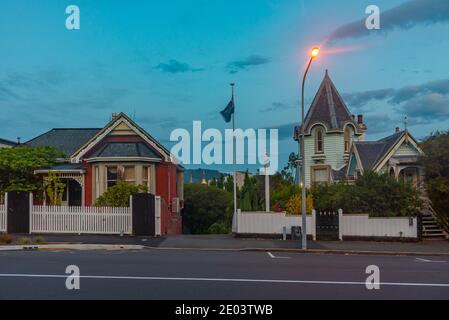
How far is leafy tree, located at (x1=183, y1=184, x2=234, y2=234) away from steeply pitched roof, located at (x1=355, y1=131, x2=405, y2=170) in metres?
14.8

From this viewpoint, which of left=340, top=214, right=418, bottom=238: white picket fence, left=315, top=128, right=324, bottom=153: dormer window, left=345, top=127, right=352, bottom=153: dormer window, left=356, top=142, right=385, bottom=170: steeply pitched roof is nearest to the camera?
left=340, top=214, right=418, bottom=238: white picket fence

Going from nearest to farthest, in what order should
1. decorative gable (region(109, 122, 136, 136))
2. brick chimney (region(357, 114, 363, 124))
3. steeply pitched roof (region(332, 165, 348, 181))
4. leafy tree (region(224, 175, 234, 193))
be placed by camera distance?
decorative gable (region(109, 122, 136, 136))
steeply pitched roof (region(332, 165, 348, 181))
brick chimney (region(357, 114, 363, 124))
leafy tree (region(224, 175, 234, 193))

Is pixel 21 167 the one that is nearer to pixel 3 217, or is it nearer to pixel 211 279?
pixel 3 217

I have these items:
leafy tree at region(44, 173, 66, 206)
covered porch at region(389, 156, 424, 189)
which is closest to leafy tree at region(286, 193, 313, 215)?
covered porch at region(389, 156, 424, 189)

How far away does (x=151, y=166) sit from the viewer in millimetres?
29797

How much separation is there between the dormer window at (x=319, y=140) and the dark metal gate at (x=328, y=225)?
16.8m

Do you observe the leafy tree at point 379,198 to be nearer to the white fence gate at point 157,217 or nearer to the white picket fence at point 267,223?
the white picket fence at point 267,223

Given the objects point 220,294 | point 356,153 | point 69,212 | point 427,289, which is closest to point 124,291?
point 220,294

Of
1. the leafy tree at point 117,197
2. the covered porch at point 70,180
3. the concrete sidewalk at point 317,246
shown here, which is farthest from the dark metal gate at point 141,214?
the covered porch at point 70,180

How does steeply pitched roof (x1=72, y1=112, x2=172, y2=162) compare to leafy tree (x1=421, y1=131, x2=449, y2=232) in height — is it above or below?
above

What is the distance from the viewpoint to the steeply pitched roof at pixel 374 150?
32.6 metres

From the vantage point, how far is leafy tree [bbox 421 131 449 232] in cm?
2434

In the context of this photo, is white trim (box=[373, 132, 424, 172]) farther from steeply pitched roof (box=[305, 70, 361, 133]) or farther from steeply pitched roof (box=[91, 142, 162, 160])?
steeply pitched roof (box=[91, 142, 162, 160])

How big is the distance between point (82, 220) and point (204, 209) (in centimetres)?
2354
